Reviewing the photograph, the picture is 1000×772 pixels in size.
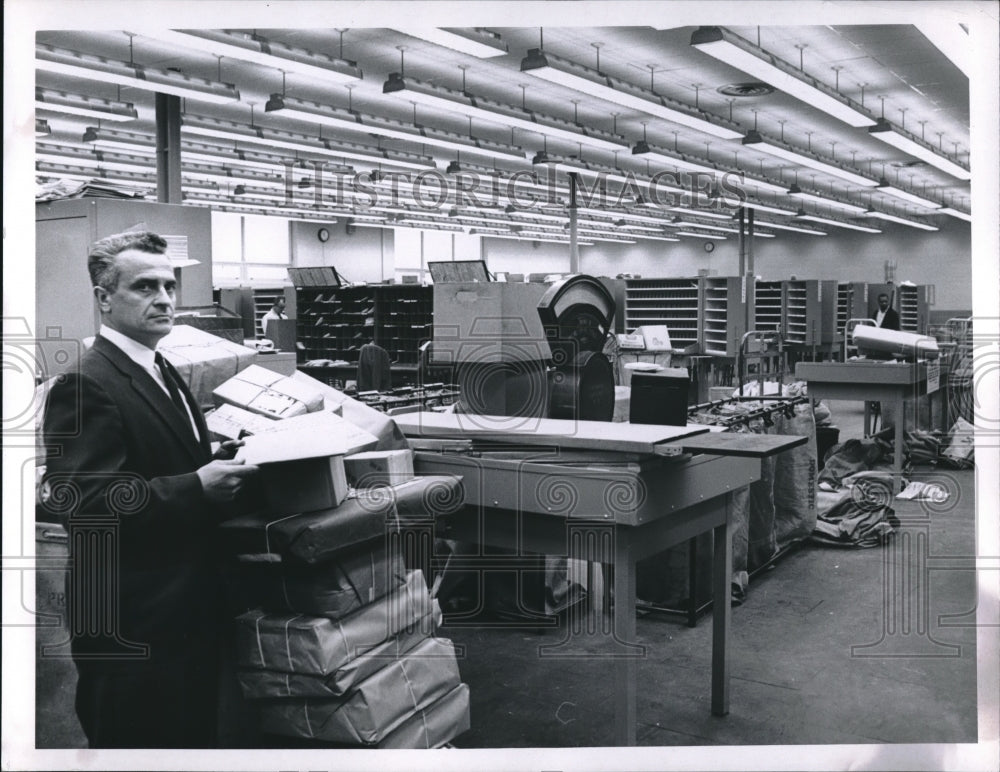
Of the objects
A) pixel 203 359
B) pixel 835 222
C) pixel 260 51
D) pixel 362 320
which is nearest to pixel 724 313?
pixel 362 320

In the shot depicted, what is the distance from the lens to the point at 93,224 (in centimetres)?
350

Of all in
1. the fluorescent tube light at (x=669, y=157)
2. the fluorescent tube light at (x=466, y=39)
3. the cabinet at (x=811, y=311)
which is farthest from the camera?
the cabinet at (x=811, y=311)

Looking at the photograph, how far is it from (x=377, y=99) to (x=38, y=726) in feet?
29.3

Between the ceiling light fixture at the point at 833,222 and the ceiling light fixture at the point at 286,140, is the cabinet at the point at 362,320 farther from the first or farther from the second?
the ceiling light fixture at the point at 833,222

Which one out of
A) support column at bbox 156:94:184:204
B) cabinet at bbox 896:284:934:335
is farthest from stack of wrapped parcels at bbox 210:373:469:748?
cabinet at bbox 896:284:934:335

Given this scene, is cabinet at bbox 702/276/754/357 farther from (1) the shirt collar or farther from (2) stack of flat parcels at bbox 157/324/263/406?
(1) the shirt collar

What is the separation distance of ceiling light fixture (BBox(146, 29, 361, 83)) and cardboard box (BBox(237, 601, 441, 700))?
4.63 metres

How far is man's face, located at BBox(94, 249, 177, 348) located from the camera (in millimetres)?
2033

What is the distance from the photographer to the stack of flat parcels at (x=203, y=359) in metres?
2.56

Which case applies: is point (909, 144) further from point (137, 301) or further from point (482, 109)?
point (137, 301)

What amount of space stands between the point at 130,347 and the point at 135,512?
395mm

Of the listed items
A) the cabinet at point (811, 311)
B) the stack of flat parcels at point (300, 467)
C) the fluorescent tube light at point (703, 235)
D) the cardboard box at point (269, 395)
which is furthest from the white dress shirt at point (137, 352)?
the fluorescent tube light at point (703, 235)

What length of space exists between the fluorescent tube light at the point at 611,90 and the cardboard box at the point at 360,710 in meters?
5.41

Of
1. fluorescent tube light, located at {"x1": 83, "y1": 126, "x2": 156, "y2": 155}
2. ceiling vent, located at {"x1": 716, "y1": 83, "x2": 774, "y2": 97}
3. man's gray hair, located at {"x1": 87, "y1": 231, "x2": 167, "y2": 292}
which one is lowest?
man's gray hair, located at {"x1": 87, "y1": 231, "x2": 167, "y2": 292}
